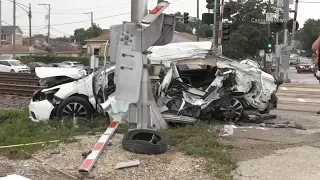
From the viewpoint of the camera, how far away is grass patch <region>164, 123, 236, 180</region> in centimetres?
596

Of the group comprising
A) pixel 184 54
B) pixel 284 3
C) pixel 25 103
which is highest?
pixel 284 3

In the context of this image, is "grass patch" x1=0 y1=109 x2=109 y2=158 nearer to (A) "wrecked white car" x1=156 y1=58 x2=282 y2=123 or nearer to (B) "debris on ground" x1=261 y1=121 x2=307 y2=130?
(A) "wrecked white car" x1=156 y1=58 x2=282 y2=123

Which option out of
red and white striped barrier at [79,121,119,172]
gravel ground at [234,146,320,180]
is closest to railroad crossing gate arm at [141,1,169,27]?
red and white striped barrier at [79,121,119,172]

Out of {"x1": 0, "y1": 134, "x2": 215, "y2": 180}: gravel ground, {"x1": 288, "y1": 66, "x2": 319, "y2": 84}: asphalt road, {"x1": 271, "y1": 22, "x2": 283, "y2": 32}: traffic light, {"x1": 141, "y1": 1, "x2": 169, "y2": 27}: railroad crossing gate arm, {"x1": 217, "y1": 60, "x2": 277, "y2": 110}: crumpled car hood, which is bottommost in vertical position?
{"x1": 288, "y1": 66, "x2": 319, "y2": 84}: asphalt road

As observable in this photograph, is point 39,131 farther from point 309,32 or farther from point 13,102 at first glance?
point 309,32

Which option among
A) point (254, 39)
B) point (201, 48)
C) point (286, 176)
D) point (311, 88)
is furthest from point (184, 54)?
point (254, 39)

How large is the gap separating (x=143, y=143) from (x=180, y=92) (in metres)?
3.29

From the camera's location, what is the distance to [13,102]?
15.3m

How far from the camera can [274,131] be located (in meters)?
8.96

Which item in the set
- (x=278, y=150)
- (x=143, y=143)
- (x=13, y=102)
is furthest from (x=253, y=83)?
(x=13, y=102)

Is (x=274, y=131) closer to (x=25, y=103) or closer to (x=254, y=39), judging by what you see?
(x=25, y=103)

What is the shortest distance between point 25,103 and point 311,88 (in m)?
13.7

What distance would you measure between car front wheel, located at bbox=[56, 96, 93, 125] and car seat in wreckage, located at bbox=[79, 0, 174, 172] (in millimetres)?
2130

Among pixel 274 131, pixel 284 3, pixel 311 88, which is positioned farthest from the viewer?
pixel 311 88
